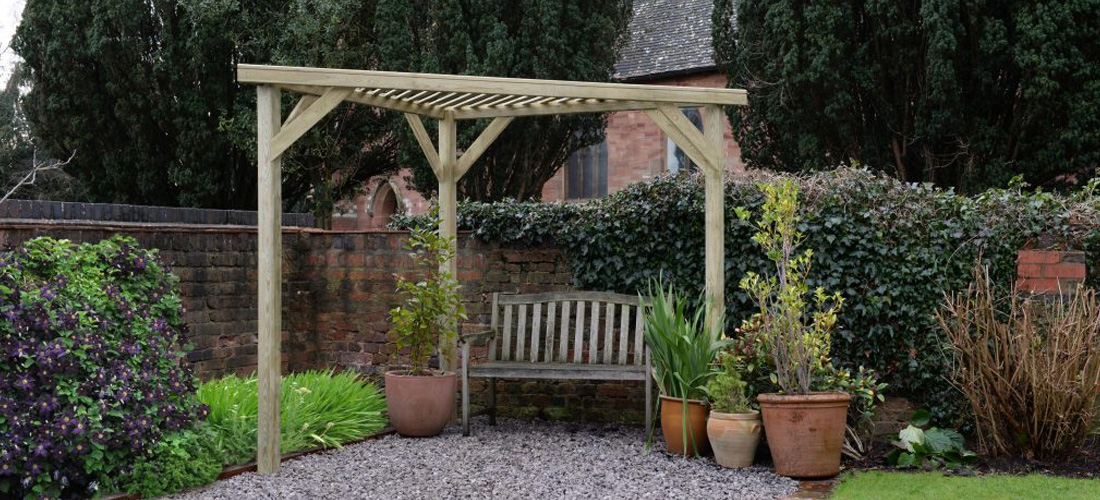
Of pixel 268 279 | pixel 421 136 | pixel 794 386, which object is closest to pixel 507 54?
pixel 421 136

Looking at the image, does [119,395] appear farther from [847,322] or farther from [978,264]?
[978,264]

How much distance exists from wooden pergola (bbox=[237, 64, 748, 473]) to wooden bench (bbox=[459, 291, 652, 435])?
0.45 metres

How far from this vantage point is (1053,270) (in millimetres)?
6438

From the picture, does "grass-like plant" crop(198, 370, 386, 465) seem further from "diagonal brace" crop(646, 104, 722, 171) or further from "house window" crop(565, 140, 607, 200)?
"house window" crop(565, 140, 607, 200)

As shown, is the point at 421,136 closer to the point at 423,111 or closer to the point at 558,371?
the point at 423,111

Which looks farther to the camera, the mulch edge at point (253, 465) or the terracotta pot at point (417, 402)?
the terracotta pot at point (417, 402)

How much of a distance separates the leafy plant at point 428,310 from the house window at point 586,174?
12667mm

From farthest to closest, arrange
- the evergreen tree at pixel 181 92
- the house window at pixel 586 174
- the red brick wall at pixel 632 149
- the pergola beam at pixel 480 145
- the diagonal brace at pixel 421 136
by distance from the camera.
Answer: the house window at pixel 586 174 → the red brick wall at pixel 632 149 → the evergreen tree at pixel 181 92 → the pergola beam at pixel 480 145 → the diagonal brace at pixel 421 136

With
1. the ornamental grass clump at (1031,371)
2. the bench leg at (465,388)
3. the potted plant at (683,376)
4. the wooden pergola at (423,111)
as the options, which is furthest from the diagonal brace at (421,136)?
the ornamental grass clump at (1031,371)

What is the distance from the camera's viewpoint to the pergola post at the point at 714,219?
6.53 metres

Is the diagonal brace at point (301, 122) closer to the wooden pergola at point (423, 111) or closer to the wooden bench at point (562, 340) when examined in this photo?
the wooden pergola at point (423, 111)

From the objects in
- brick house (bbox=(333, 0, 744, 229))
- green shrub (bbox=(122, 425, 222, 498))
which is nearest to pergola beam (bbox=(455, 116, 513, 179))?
green shrub (bbox=(122, 425, 222, 498))

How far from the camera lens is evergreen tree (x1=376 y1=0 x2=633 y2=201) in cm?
1334

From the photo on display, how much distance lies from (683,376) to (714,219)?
100cm
